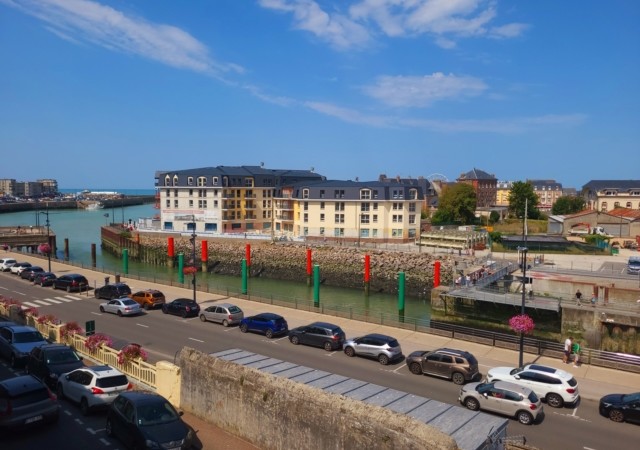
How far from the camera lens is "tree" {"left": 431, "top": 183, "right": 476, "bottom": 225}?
335ft

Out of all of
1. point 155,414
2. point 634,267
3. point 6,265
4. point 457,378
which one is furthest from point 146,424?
point 6,265

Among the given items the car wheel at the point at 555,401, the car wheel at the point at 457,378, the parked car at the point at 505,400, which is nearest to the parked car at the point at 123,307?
the car wheel at the point at 457,378

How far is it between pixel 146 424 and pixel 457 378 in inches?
543

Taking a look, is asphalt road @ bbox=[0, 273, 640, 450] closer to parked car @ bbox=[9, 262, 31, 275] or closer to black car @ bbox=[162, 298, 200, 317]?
black car @ bbox=[162, 298, 200, 317]

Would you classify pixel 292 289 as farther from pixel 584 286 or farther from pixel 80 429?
pixel 80 429

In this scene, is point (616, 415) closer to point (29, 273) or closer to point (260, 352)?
point (260, 352)

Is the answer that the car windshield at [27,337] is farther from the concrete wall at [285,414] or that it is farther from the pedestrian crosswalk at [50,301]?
the pedestrian crosswalk at [50,301]

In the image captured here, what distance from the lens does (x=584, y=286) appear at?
132 feet

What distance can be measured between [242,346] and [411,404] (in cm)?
1600

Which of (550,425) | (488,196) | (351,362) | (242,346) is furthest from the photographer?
(488,196)

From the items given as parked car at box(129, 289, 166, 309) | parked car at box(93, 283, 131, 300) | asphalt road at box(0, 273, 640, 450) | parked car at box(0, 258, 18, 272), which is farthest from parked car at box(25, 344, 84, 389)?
parked car at box(0, 258, 18, 272)

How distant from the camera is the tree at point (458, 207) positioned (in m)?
102

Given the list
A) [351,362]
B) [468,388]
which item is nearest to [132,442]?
[468,388]

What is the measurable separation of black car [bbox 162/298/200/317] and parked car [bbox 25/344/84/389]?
1450 centimetres
